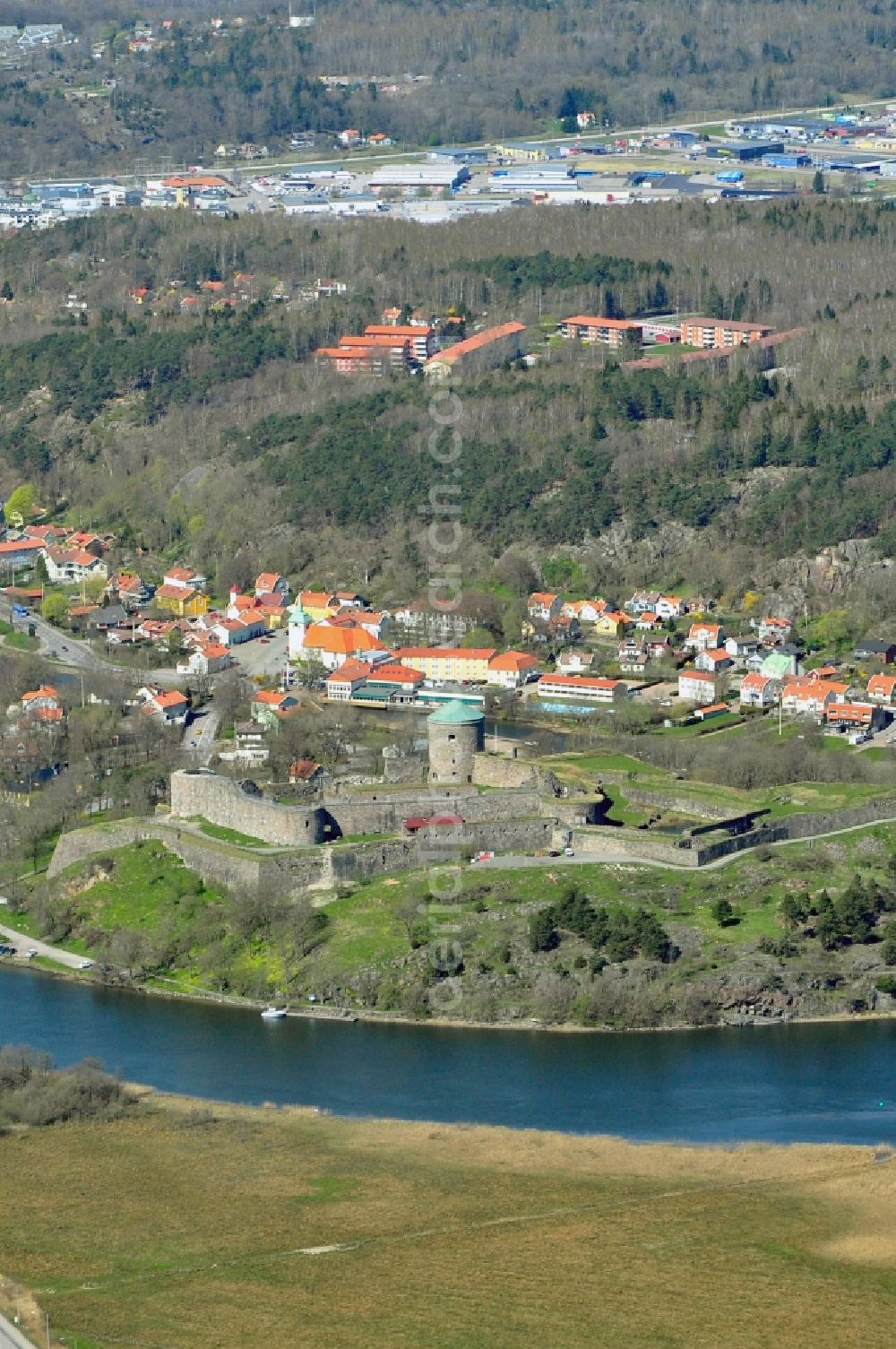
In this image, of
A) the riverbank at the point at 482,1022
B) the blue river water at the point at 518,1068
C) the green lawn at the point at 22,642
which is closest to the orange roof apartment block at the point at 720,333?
the green lawn at the point at 22,642

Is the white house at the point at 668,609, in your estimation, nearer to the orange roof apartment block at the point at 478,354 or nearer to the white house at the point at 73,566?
the white house at the point at 73,566

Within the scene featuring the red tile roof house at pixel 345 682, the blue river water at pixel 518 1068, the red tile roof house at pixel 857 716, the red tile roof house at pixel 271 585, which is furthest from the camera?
the red tile roof house at pixel 271 585

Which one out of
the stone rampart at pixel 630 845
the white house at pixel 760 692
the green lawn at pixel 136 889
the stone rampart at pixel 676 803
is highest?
the stone rampart at pixel 630 845

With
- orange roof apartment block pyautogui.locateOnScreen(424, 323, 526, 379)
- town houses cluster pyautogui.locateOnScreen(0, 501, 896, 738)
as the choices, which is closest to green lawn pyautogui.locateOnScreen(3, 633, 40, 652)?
town houses cluster pyautogui.locateOnScreen(0, 501, 896, 738)

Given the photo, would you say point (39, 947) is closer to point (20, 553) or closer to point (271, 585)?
point (271, 585)

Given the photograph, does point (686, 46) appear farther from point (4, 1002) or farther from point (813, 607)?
point (4, 1002)

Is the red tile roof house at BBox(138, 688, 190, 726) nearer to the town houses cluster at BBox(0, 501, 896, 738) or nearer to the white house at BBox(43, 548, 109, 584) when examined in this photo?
the town houses cluster at BBox(0, 501, 896, 738)

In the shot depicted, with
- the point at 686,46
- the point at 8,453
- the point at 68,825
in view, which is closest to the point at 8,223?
the point at 8,453
